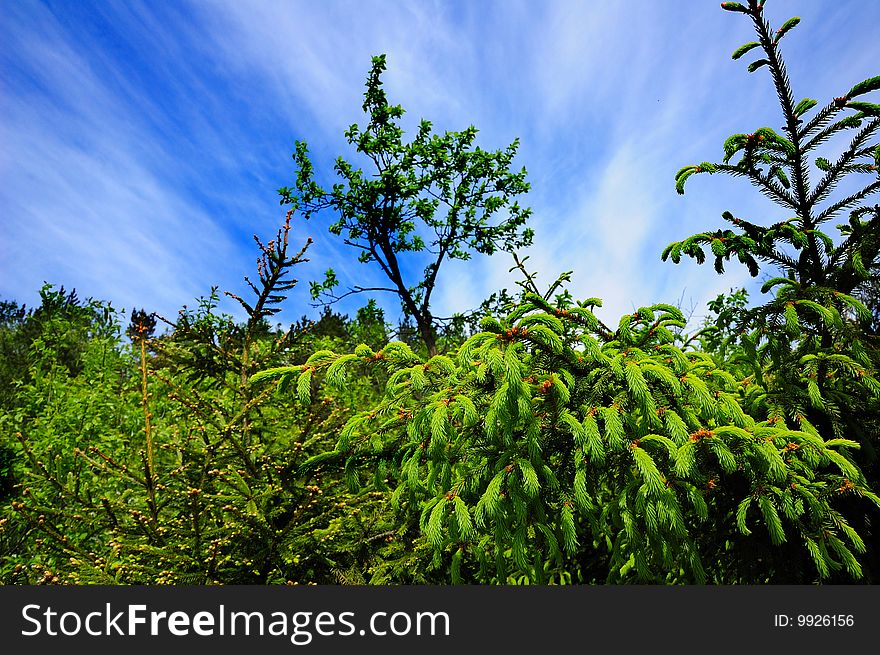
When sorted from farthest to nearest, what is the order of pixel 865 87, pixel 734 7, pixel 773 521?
pixel 734 7 < pixel 865 87 < pixel 773 521

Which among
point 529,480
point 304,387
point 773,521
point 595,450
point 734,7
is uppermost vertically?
point 734,7

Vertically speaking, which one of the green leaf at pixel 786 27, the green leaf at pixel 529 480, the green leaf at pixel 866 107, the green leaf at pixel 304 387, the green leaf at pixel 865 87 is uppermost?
the green leaf at pixel 786 27

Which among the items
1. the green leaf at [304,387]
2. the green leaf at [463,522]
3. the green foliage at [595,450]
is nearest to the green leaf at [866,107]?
the green foliage at [595,450]

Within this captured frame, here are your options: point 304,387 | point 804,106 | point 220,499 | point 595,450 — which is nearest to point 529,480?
point 595,450

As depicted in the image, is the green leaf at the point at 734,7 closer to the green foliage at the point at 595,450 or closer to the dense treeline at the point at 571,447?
the dense treeline at the point at 571,447

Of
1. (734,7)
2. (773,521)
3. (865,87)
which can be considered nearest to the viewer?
(773,521)

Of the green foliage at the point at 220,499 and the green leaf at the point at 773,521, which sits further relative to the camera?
the green foliage at the point at 220,499

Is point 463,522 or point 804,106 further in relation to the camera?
point 804,106

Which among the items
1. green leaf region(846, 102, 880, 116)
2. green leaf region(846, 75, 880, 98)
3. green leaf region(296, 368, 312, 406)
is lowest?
green leaf region(296, 368, 312, 406)

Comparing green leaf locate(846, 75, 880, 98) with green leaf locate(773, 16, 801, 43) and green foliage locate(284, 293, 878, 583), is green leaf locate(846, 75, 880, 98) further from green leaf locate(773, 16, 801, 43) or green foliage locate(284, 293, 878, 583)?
green foliage locate(284, 293, 878, 583)

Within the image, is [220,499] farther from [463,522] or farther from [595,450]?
[595,450]

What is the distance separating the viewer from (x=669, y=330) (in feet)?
10.1

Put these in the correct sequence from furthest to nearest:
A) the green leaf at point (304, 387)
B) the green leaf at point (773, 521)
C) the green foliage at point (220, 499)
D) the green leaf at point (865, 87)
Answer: the green foliage at point (220, 499) < the green leaf at point (865, 87) < the green leaf at point (304, 387) < the green leaf at point (773, 521)

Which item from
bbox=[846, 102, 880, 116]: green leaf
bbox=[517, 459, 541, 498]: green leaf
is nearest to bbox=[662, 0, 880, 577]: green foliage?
bbox=[846, 102, 880, 116]: green leaf
